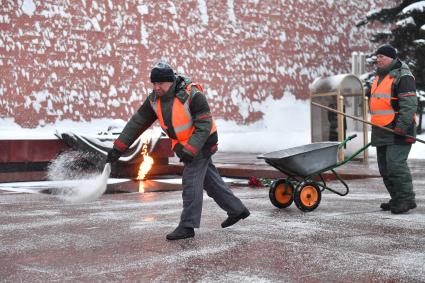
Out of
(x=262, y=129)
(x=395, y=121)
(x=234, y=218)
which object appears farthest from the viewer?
(x=262, y=129)

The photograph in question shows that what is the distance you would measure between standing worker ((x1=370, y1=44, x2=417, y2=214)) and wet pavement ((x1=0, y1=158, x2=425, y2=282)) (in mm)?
273

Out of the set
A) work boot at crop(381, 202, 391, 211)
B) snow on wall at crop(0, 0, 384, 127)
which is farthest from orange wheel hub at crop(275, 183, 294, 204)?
snow on wall at crop(0, 0, 384, 127)

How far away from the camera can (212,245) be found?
5770mm

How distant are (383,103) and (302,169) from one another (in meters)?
1.06

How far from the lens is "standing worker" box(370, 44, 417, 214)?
7.45 meters

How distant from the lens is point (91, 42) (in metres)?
23.8

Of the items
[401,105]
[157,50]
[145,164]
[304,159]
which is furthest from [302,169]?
[157,50]

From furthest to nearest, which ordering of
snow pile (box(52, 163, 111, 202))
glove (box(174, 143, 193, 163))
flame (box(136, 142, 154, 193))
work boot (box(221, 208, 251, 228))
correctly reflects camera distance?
1. flame (box(136, 142, 154, 193))
2. snow pile (box(52, 163, 111, 202))
3. work boot (box(221, 208, 251, 228))
4. glove (box(174, 143, 193, 163))

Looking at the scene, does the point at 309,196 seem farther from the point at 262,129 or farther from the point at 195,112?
the point at 262,129

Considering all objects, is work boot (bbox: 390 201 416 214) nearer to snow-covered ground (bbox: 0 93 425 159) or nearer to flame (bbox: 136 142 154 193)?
flame (bbox: 136 142 154 193)

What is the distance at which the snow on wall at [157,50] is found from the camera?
22469 mm

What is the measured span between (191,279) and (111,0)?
20.8 m

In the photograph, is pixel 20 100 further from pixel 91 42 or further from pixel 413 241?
pixel 413 241

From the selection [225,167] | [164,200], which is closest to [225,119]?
[225,167]
